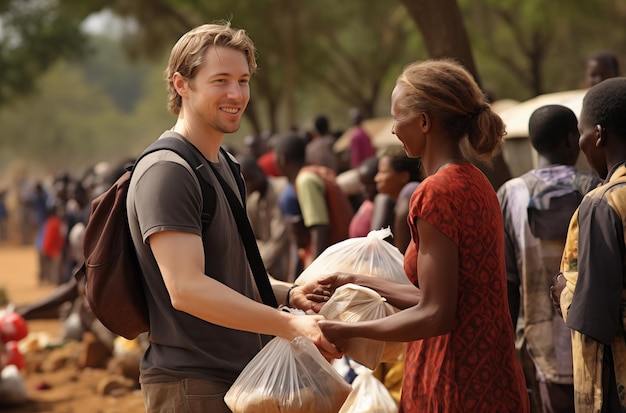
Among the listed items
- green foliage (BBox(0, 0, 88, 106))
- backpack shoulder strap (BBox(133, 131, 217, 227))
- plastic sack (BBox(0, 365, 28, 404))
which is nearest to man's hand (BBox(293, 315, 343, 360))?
backpack shoulder strap (BBox(133, 131, 217, 227))

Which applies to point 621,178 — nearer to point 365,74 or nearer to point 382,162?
point 382,162

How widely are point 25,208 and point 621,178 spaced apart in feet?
89.5

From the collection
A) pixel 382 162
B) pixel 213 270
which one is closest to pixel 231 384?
pixel 213 270

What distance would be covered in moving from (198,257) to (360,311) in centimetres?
60

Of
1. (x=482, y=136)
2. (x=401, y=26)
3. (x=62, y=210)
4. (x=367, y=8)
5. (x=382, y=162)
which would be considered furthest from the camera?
(x=367, y=8)

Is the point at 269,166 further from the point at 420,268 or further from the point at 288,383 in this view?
the point at 420,268

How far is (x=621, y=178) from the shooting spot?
3.25 m

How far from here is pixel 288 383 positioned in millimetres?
3158

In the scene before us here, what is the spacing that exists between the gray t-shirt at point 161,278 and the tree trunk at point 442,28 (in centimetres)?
486

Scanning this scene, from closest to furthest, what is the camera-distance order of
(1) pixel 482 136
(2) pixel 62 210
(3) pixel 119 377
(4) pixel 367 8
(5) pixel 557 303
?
(1) pixel 482 136, (5) pixel 557 303, (3) pixel 119 377, (2) pixel 62 210, (4) pixel 367 8

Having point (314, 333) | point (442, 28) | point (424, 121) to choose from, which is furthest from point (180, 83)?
point (442, 28)

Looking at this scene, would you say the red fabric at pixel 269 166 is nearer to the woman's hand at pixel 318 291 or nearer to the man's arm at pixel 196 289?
the woman's hand at pixel 318 291

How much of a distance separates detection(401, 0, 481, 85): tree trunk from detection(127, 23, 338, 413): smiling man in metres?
4.62

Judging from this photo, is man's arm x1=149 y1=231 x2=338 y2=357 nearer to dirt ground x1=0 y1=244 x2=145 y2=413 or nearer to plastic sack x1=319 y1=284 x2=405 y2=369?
plastic sack x1=319 y1=284 x2=405 y2=369
